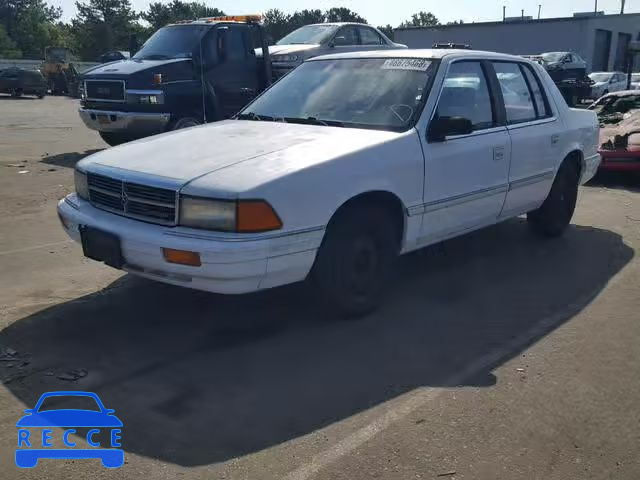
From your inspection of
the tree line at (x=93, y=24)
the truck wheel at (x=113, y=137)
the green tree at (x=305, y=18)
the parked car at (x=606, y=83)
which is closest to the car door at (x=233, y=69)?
the truck wheel at (x=113, y=137)

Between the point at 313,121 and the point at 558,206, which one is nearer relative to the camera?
the point at 313,121

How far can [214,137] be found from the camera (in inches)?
178

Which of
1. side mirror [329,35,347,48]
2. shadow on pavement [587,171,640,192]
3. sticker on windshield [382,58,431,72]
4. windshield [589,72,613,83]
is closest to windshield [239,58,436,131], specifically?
sticker on windshield [382,58,431,72]

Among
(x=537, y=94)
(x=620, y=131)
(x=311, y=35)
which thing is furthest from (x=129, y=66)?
(x=620, y=131)

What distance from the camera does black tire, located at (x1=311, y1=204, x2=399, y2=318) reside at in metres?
4.05

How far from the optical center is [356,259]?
4.21m

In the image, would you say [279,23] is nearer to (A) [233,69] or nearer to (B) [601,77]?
(B) [601,77]

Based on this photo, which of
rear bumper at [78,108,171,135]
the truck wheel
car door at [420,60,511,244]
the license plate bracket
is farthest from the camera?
the truck wheel

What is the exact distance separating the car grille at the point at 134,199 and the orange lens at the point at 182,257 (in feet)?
0.60

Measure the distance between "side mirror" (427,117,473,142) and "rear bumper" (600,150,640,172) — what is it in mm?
5510

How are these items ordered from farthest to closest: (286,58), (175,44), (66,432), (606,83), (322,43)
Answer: (606,83), (322,43), (286,58), (175,44), (66,432)

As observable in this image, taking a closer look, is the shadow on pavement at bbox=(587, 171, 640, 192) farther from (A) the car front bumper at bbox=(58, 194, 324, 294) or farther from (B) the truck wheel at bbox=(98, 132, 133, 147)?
(B) the truck wheel at bbox=(98, 132, 133, 147)

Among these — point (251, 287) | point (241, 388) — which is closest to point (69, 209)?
point (251, 287)

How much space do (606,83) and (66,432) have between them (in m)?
28.1
